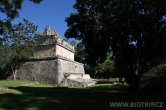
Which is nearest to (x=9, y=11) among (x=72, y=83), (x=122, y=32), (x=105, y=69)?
(x=122, y=32)

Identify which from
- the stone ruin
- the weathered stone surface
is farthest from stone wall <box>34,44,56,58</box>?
the weathered stone surface

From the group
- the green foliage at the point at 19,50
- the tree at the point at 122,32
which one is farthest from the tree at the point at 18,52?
the tree at the point at 122,32

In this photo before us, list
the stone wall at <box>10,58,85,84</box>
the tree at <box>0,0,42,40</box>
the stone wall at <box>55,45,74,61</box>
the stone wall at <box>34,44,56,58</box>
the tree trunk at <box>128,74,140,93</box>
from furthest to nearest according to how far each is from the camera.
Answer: the stone wall at <box>55,45,74,61</box>
the stone wall at <box>34,44,56,58</box>
the stone wall at <box>10,58,85,84</box>
the tree trunk at <box>128,74,140,93</box>
the tree at <box>0,0,42,40</box>

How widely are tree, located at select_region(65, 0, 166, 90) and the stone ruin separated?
15.7 metres

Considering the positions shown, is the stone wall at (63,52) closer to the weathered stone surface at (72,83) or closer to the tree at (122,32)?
the weathered stone surface at (72,83)

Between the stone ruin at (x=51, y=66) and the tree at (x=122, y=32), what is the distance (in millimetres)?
15695

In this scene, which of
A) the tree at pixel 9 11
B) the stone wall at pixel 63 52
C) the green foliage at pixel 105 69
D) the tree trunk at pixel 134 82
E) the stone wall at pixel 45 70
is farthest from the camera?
the green foliage at pixel 105 69

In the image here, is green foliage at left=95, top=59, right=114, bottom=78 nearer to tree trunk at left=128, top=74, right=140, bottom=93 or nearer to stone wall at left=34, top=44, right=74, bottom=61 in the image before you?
stone wall at left=34, top=44, right=74, bottom=61

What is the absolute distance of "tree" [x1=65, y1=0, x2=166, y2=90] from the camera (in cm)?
2717

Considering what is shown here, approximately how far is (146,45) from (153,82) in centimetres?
1192

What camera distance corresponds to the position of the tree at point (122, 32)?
2717cm

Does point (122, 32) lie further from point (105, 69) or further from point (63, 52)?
point (105, 69)

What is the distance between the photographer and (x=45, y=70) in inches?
1925

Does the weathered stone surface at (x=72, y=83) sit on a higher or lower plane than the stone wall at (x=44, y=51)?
lower
